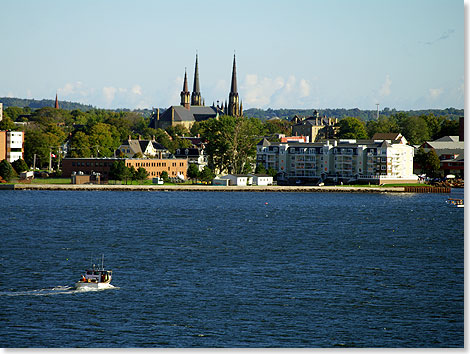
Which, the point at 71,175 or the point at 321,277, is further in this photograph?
the point at 71,175

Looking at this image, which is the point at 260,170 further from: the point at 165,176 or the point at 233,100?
the point at 233,100

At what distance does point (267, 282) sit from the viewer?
111ft

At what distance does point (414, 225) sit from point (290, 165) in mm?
51890

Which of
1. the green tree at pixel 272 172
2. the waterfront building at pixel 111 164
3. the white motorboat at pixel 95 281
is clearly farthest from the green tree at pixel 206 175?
the white motorboat at pixel 95 281

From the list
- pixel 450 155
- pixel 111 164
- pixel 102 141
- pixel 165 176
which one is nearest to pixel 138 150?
pixel 102 141

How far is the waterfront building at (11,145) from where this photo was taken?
107m

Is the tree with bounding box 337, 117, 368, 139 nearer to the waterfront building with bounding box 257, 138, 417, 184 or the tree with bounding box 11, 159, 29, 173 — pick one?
the waterfront building with bounding box 257, 138, 417, 184

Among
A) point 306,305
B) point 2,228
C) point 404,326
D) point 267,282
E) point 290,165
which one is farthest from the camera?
point 290,165

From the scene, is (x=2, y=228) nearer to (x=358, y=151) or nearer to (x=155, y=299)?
(x=155, y=299)

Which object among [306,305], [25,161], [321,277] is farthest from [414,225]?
[25,161]

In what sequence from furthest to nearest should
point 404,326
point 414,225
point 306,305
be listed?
1. point 414,225
2. point 306,305
3. point 404,326

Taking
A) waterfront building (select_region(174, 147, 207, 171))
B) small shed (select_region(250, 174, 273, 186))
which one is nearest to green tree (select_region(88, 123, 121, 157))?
waterfront building (select_region(174, 147, 207, 171))

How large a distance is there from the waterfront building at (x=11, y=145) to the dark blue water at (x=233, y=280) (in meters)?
44.5

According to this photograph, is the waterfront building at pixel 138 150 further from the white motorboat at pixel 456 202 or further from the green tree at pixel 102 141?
the white motorboat at pixel 456 202
